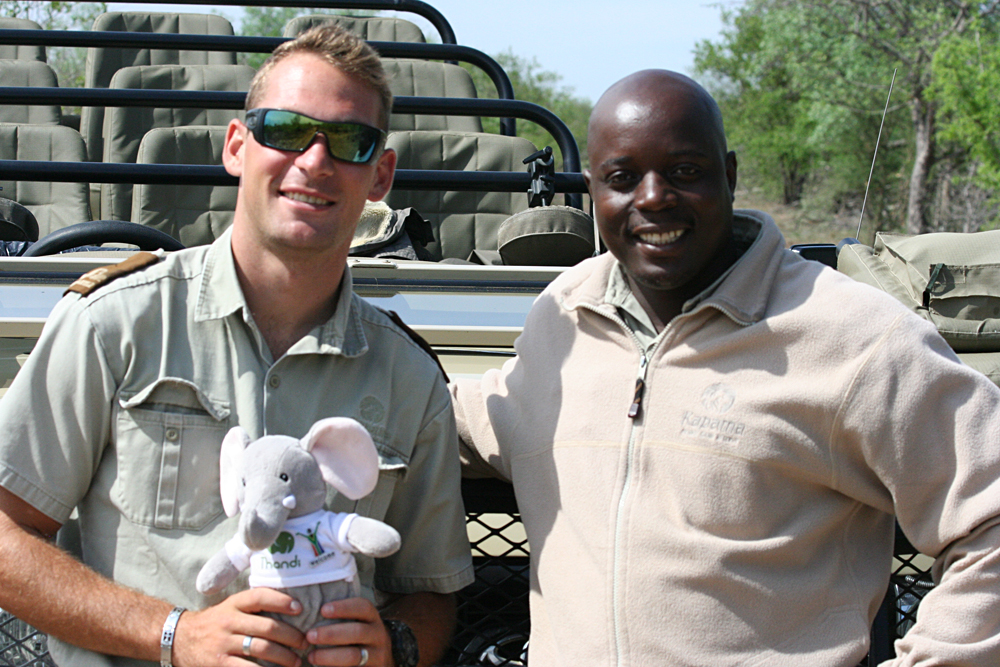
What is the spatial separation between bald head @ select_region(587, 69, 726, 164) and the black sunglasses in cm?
44

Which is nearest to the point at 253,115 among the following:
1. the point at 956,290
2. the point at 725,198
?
the point at 725,198

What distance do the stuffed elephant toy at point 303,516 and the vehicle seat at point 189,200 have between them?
9.98ft

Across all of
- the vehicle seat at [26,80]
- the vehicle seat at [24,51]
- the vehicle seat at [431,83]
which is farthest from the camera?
the vehicle seat at [24,51]

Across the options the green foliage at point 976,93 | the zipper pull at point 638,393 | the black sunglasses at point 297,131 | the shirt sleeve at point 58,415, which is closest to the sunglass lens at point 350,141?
the black sunglasses at point 297,131

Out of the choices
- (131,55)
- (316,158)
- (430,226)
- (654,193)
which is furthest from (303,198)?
(131,55)

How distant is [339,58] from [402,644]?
3.45 ft

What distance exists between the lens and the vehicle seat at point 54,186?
5.23 metres

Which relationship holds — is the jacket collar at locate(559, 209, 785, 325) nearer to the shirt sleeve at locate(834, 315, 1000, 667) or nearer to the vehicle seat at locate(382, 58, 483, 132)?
the shirt sleeve at locate(834, 315, 1000, 667)

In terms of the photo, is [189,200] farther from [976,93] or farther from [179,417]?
[976,93]

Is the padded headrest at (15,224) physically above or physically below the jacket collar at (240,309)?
below

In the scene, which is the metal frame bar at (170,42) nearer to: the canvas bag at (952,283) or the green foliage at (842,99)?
the canvas bag at (952,283)

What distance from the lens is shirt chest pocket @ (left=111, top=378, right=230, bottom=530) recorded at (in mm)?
1772

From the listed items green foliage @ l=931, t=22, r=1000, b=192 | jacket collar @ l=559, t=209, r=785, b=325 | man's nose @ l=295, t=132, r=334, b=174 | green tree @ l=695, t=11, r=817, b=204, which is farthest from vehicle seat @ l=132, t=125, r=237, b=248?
green tree @ l=695, t=11, r=817, b=204

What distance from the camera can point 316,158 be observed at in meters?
1.80
